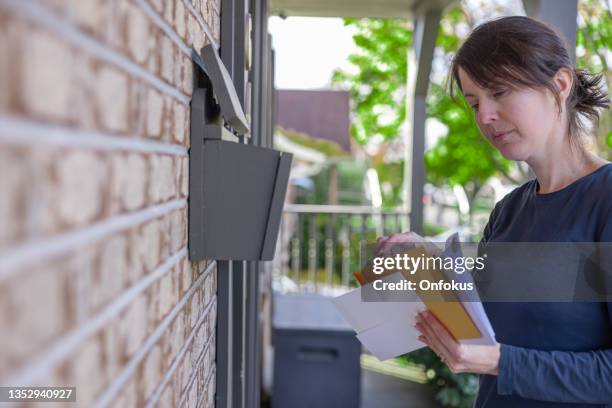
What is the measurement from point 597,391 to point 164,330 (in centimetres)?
96

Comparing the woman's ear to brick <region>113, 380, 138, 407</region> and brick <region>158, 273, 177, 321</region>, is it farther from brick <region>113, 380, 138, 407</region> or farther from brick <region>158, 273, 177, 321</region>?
brick <region>113, 380, 138, 407</region>

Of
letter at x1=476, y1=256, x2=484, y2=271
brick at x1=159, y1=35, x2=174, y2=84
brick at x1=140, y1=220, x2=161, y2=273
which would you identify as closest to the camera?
brick at x1=140, y1=220, x2=161, y2=273

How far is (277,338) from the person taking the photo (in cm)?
358

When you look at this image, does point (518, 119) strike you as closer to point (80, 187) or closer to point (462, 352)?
point (462, 352)

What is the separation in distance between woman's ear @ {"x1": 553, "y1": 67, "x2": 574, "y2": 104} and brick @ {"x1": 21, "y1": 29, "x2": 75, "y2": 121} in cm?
123

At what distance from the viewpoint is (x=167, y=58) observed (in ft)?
3.10

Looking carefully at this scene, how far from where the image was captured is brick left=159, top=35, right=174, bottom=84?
2.98ft

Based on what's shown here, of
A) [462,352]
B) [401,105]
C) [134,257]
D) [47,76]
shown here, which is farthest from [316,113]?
[47,76]

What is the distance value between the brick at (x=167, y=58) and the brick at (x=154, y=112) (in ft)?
0.17

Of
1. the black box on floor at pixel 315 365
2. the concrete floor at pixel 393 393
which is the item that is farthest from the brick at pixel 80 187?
the concrete floor at pixel 393 393

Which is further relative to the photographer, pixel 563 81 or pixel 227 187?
pixel 563 81

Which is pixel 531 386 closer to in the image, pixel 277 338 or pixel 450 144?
pixel 277 338

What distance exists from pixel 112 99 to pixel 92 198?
0.12 metres

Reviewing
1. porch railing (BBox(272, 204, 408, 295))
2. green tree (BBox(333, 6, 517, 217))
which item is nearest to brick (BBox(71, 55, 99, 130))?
porch railing (BBox(272, 204, 408, 295))
